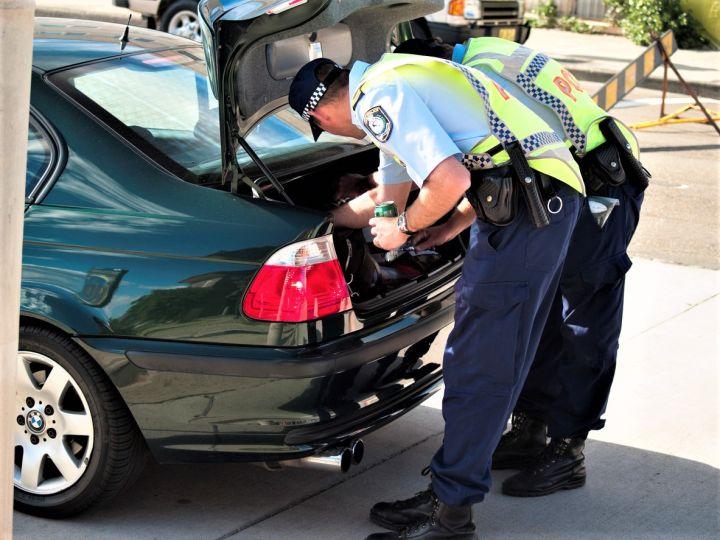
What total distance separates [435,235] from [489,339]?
528mm

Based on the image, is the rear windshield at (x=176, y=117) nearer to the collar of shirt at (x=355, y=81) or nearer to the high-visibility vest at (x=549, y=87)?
the collar of shirt at (x=355, y=81)

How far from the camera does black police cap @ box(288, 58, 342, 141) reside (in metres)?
3.10

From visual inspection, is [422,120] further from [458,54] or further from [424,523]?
[424,523]

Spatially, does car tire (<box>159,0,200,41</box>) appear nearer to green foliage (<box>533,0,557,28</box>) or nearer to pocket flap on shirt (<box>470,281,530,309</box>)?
green foliage (<box>533,0,557,28</box>)

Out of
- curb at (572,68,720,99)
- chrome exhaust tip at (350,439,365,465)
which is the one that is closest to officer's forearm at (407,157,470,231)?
chrome exhaust tip at (350,439,365,465)

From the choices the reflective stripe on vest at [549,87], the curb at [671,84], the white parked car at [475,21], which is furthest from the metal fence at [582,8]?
the reflective stripe on vest at [549,87]

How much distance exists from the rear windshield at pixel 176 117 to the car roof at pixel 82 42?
6 cm

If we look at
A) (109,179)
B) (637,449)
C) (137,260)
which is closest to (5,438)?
(137,260)

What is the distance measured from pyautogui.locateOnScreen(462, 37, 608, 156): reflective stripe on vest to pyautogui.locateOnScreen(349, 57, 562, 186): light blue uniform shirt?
36 centimetres

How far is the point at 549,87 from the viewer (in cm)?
332

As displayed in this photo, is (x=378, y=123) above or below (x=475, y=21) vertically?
above

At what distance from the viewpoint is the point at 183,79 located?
398cm

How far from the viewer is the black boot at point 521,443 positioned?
12.8 feet

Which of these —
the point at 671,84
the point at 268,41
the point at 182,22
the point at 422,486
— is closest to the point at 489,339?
the point at 422,486
